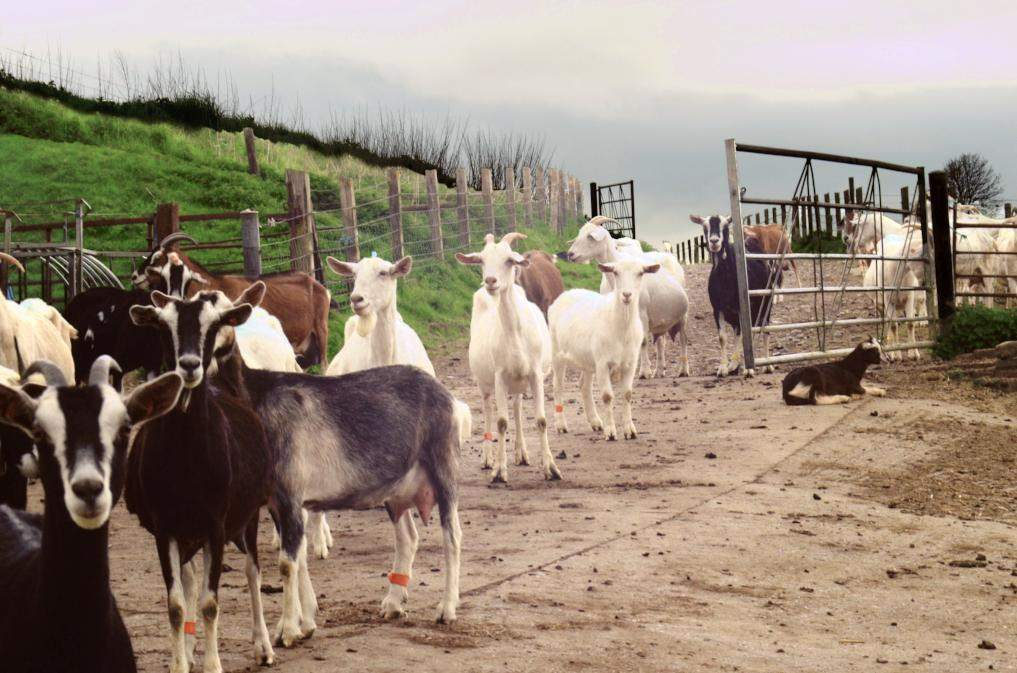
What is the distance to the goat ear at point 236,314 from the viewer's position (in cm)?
548

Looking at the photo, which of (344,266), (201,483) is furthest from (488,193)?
(201,483)

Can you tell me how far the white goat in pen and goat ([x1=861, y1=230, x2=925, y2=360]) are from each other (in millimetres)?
10907

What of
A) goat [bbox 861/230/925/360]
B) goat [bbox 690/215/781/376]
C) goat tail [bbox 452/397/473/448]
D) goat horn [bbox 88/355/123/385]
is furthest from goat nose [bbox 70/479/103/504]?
goat [bbox 861/230/925/360]

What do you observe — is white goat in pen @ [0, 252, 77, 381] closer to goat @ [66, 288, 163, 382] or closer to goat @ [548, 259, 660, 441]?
goat @ [66, 288, 163, 382]

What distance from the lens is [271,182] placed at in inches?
1129

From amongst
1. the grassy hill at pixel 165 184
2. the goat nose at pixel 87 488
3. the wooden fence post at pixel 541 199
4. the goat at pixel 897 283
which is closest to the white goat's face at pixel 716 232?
the goat at pixel 897 283

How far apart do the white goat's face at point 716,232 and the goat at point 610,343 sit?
4.65m

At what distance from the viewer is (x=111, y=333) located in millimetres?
12438

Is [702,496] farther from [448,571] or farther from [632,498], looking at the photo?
[448,571]

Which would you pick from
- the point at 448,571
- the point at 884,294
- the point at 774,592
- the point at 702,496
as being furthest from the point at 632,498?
the point at 884,294

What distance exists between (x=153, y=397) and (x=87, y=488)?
0.42 meters

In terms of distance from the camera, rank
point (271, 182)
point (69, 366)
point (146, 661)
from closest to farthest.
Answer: point (146, 661), point (69, 366), point (271, 182)

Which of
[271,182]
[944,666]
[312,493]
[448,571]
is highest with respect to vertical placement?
[271,182]

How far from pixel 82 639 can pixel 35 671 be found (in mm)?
169
